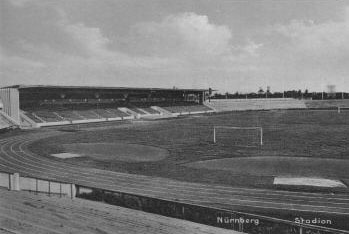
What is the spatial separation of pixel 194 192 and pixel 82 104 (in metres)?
67.7

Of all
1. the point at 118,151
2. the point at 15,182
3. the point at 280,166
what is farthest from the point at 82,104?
the point at 15,182

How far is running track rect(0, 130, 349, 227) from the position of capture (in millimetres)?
17812

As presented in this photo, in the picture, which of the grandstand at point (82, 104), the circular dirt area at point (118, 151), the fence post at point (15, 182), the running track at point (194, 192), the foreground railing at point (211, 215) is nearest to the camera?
the foreground railing at point (211, 215)

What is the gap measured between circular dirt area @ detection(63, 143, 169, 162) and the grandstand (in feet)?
88.6

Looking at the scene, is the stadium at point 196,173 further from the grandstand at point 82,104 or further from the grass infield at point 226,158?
the grandstand at point 82,104

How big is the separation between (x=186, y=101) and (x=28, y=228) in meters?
110

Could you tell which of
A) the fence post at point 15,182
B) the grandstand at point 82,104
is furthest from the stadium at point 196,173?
the grandstand at point 82,104

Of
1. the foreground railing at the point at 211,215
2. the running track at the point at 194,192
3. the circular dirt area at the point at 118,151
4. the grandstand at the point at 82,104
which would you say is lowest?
the circular dirt area at the point at 118,151

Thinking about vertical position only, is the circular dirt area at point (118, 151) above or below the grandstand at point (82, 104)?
below

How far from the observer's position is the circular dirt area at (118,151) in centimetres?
3253

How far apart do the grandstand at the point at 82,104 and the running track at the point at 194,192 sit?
38331mm

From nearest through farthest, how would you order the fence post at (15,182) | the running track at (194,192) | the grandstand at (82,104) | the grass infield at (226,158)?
the fence post at (15,182), the running track at (194,192), the grass infield at (226,158), the grandstand at (82,104)

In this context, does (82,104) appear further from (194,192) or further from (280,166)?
(194,192)

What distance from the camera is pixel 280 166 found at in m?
27.9
